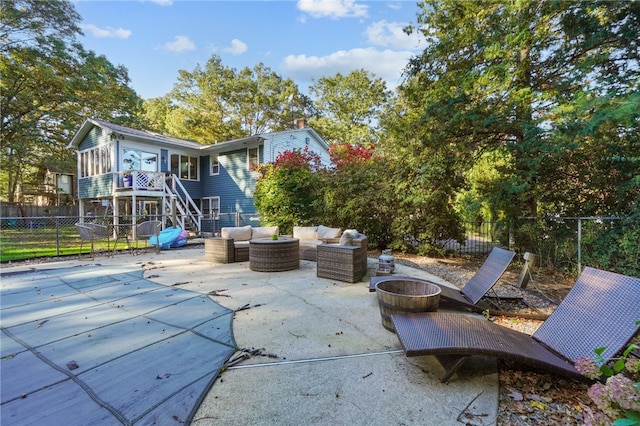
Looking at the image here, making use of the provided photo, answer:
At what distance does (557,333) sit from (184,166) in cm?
1698

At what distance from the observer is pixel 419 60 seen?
7.82 meters

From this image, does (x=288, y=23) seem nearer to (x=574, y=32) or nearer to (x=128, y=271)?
(x=574, y=32)

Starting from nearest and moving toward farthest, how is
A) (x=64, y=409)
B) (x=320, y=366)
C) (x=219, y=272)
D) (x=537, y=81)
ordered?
(x=64, y=409) < (x=320, y=366) < (x=219, y=272) < (x=537, y=81)

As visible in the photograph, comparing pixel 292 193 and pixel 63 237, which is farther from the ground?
pixel 292 193

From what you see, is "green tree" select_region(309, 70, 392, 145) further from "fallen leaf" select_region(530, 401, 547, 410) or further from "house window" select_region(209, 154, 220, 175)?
"fallen leaf" select_region(530, 401, 547, 410)

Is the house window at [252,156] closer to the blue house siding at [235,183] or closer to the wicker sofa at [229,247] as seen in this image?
the blue house siding at [235,183]

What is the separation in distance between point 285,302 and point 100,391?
88.9 inches

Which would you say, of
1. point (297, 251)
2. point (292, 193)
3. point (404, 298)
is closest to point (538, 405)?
point (404, 298)

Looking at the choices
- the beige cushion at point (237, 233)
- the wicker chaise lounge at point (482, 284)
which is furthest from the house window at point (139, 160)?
the wicker chaise lounge at point (482, 284)

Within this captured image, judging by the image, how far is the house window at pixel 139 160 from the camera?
13422 mm

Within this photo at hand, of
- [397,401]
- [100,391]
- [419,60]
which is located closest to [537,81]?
[419,60]

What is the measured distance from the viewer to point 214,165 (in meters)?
16.4

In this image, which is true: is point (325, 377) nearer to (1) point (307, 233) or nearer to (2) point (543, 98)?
(1) point (307, 233)

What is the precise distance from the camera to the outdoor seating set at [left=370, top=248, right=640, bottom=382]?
2064mm
